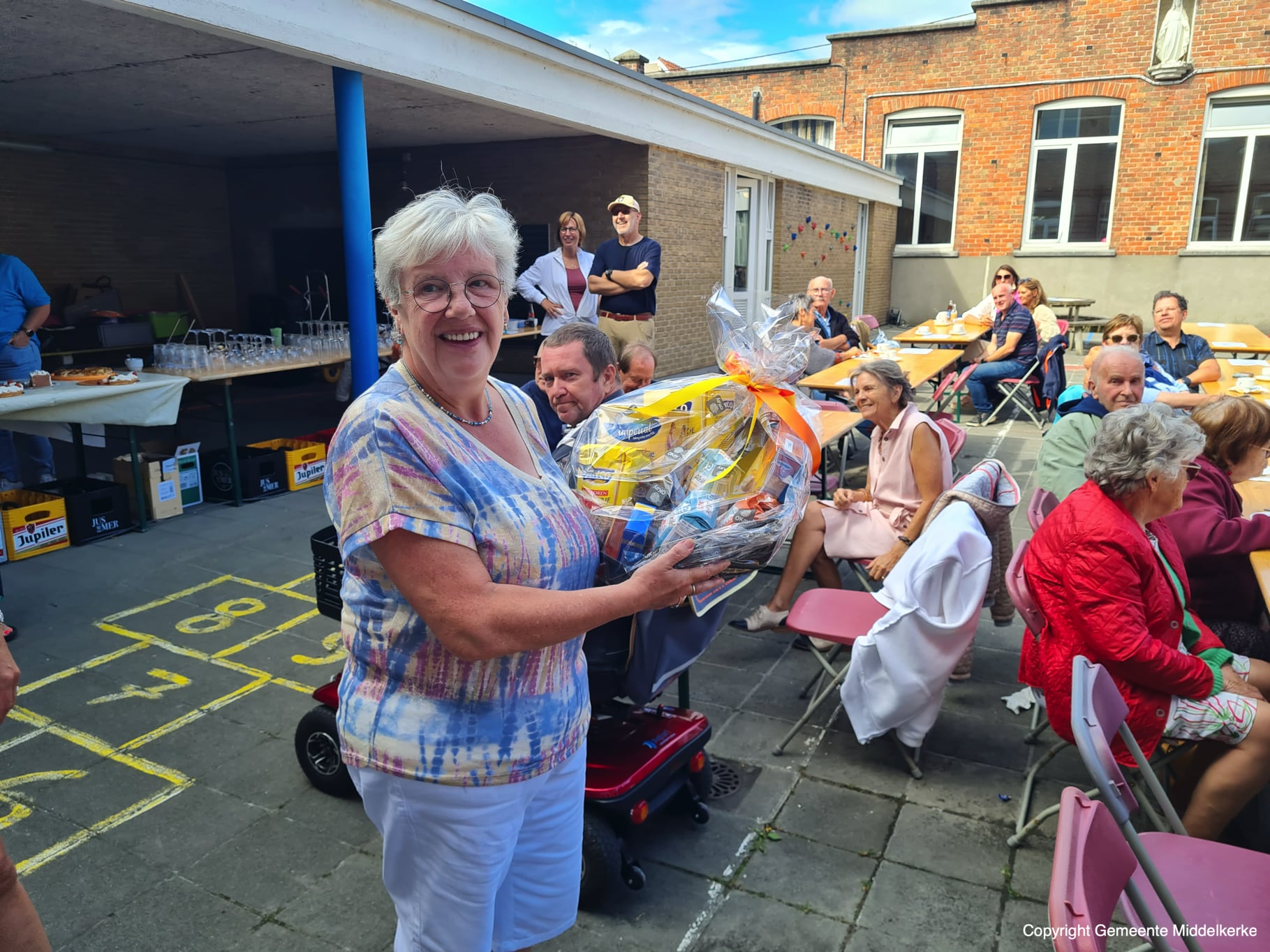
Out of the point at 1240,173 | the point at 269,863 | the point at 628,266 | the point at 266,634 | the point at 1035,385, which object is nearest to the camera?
the point at 269,863

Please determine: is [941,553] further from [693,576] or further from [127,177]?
[127,177]

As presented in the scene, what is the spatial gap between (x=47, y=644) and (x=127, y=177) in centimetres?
1033

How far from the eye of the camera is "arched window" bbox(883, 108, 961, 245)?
61.3 ft

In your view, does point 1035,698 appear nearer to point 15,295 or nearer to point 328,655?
point 328,655

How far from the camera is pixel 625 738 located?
2744 millimetres

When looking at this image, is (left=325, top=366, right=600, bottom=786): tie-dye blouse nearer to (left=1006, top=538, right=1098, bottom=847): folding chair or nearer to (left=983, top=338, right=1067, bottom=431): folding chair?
(left=1006, top=538, right=1098, bottom=847): folding chair

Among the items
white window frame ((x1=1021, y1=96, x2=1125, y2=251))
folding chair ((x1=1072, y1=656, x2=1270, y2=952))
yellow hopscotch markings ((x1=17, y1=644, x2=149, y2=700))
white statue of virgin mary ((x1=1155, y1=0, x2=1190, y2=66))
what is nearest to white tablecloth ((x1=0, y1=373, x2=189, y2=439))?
yellow hopscotch markings ((x1=17, y1=644, x2=149, y2=700))

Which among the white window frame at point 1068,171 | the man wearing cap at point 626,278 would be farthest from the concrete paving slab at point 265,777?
the white window frame at point 1068,171

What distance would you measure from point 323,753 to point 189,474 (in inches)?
166

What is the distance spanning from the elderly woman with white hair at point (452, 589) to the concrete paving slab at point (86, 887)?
1.44 metres

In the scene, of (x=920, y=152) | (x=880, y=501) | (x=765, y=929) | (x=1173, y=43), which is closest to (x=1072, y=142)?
(x=1173, y=43)

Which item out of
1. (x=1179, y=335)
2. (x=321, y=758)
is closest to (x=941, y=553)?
(x=321, y=758)

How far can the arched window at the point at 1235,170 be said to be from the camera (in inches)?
632

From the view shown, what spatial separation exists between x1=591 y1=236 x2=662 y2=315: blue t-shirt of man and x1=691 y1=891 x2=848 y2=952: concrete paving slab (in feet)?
16.7
